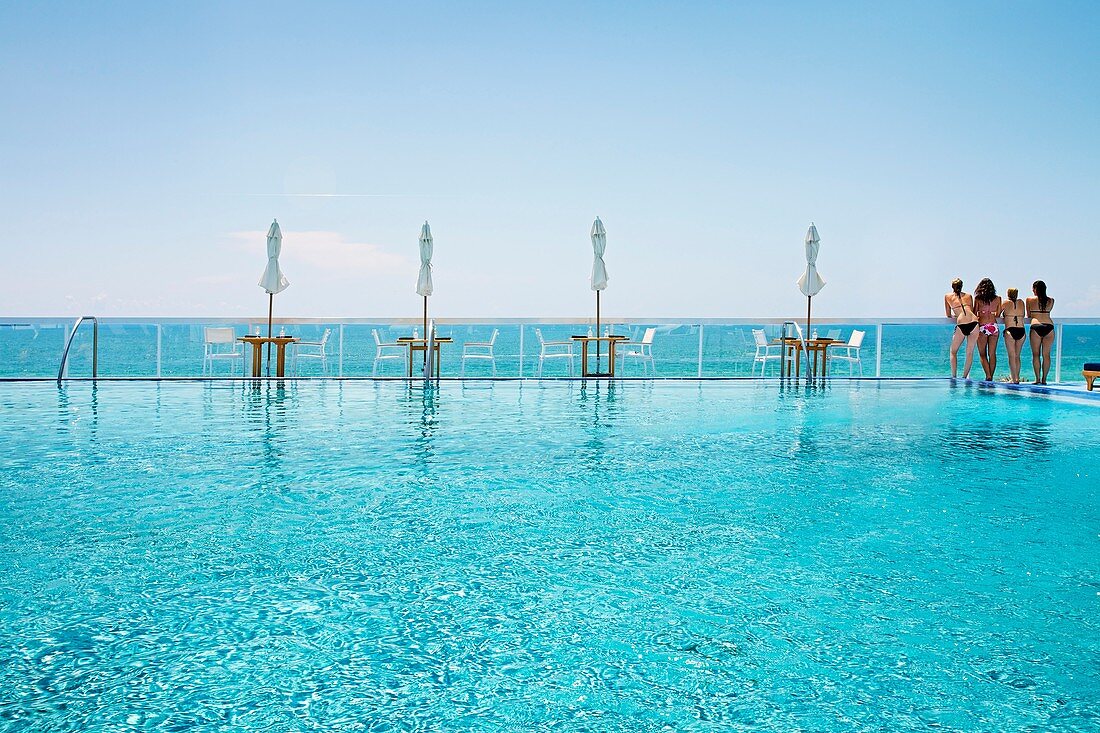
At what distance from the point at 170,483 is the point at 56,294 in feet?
101

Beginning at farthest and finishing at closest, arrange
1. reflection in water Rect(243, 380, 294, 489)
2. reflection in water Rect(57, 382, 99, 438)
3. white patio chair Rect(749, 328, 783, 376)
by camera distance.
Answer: white patio chair Rect(749, 328, 783, 376) < reflection in water Rect(57, 382, 99, 438) < reflection in water Rect(243, 380, 294, 489)

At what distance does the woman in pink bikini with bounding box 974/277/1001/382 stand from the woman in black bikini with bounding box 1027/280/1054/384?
0.41 metres

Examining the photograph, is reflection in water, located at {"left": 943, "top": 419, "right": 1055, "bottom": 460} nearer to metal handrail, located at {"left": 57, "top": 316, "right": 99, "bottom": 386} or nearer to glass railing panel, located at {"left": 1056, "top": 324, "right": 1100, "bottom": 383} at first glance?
glass railing panel, located at {"left": 1056, "top": 324, "right": 1100, "bottom": 383}

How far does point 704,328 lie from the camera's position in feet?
40.4

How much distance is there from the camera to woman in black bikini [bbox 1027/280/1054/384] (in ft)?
35.2

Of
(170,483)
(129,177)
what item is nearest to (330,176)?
(129,177)

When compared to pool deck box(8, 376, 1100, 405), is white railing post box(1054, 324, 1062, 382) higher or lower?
higher

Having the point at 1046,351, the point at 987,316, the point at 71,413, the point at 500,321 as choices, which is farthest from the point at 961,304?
the point at 71,413

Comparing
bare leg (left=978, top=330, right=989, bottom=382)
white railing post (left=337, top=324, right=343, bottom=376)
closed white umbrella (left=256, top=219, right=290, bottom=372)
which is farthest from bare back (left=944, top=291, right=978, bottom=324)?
closed white umbrella (left=256, top=219, right=290, bottom=372)

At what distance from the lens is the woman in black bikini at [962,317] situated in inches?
429

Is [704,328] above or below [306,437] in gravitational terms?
above

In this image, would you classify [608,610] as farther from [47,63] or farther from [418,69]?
[47,63]

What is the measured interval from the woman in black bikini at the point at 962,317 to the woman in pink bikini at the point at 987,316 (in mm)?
95

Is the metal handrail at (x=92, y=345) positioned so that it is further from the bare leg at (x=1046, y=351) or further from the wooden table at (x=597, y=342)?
the bare leg at (x=1046, y=351)
